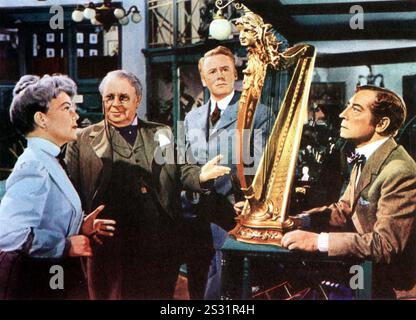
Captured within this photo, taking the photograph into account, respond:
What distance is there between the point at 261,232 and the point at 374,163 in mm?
520

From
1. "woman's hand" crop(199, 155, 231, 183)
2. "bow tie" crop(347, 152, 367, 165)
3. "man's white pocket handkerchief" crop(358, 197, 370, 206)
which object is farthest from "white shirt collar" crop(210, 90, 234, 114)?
"man's white pocket handkerchief" crop(358, 197, 370, 206)

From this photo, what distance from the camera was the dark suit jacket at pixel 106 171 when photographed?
248 cm

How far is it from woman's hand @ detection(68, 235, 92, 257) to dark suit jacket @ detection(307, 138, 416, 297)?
909 millimetres


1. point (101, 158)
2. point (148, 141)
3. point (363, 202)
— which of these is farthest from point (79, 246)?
point (363, 202)

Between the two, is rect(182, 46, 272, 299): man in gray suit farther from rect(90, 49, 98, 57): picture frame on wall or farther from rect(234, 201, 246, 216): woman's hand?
rect(90, 49, 98, 57): picture frame on wall

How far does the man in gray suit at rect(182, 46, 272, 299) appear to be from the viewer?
2457 mm

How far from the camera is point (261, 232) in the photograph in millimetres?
2424

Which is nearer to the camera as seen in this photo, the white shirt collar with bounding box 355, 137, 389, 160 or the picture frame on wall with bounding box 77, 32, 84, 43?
the white shirt collar with bounding box 355, 137, 389, 160

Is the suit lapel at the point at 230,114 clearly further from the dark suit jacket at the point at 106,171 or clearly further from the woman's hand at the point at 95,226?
the woman's hand at the point at 95,226

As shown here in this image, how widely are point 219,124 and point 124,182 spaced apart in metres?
0.45

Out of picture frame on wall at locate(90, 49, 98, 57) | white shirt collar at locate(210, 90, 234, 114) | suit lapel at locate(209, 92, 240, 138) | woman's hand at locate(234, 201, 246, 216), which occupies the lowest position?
woman's hand at locate(234, 201, 246, 216)

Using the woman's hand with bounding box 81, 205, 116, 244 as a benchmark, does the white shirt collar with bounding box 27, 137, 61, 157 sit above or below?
above

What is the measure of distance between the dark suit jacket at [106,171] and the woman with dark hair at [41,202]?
4 cm
